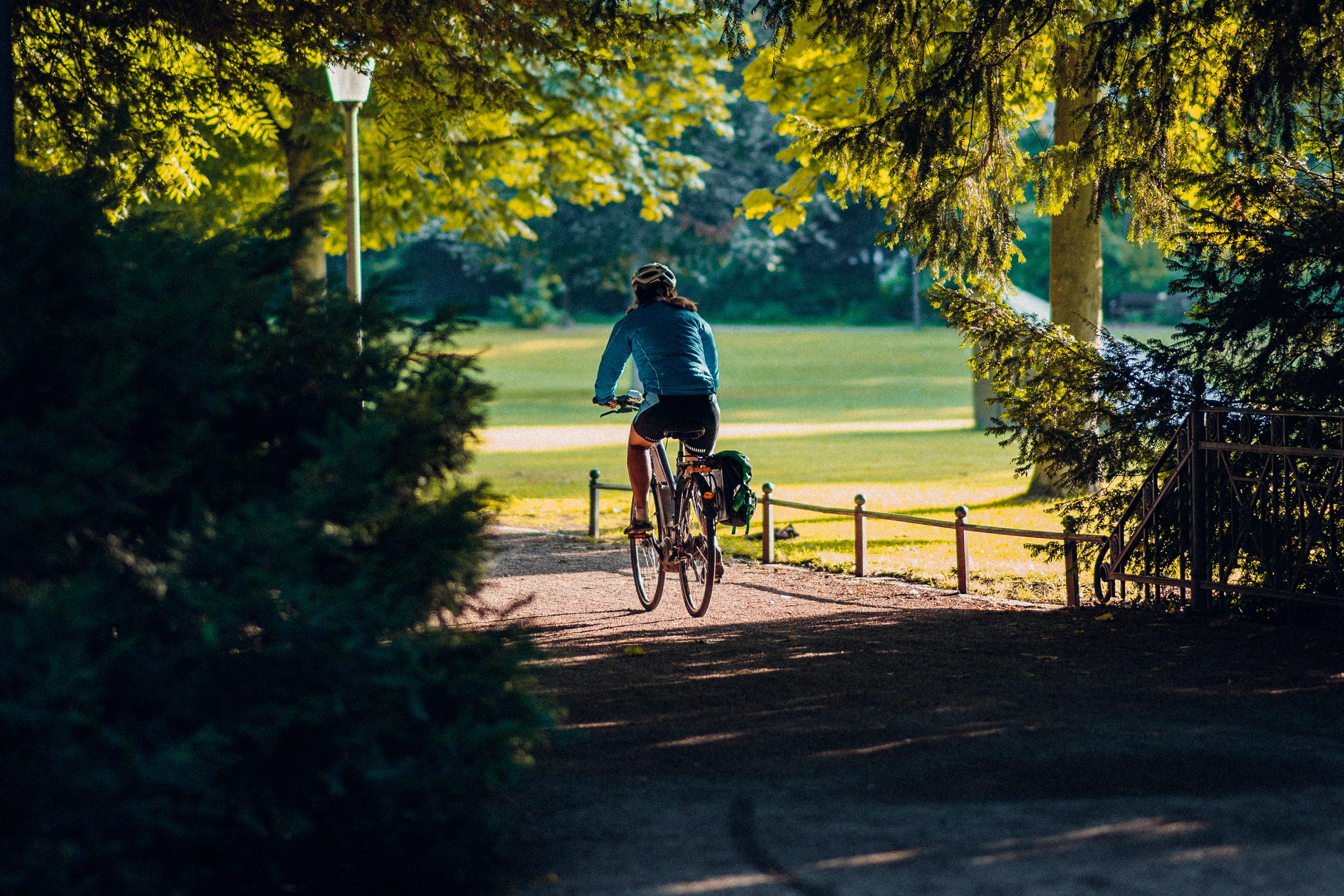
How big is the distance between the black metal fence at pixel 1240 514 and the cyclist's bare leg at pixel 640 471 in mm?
2888

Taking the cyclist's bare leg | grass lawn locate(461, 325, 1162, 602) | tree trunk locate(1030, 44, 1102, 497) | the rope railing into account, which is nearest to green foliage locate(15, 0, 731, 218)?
grass lawn locate(461, 325, 1162, 602)

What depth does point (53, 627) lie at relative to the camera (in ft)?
10.6

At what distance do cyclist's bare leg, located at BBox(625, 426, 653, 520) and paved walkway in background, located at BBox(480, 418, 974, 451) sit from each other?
1763cm

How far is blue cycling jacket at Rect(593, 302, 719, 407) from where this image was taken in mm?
8539

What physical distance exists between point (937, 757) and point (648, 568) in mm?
4318

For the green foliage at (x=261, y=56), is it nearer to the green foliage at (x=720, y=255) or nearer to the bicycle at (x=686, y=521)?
the bicycle at (x=686, y=521)

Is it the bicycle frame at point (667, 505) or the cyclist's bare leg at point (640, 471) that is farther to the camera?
the cyclist's bare leg at point (640, 471)

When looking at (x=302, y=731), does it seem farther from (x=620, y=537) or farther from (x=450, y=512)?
(x=620, y=537)

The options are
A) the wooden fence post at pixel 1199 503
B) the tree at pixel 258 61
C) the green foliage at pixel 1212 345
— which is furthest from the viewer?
the tree at pixel 258 61

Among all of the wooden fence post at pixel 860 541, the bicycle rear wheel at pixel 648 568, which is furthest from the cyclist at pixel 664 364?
the wooden fence post at pixel 860 541

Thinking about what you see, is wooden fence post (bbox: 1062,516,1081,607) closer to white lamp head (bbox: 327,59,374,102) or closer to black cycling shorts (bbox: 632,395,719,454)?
black cycling shorts (bbox: 632,395,719,454)

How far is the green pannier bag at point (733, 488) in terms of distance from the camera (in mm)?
8445

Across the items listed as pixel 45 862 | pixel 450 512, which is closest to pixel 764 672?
pixel 450 512

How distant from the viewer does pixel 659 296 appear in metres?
8.87
